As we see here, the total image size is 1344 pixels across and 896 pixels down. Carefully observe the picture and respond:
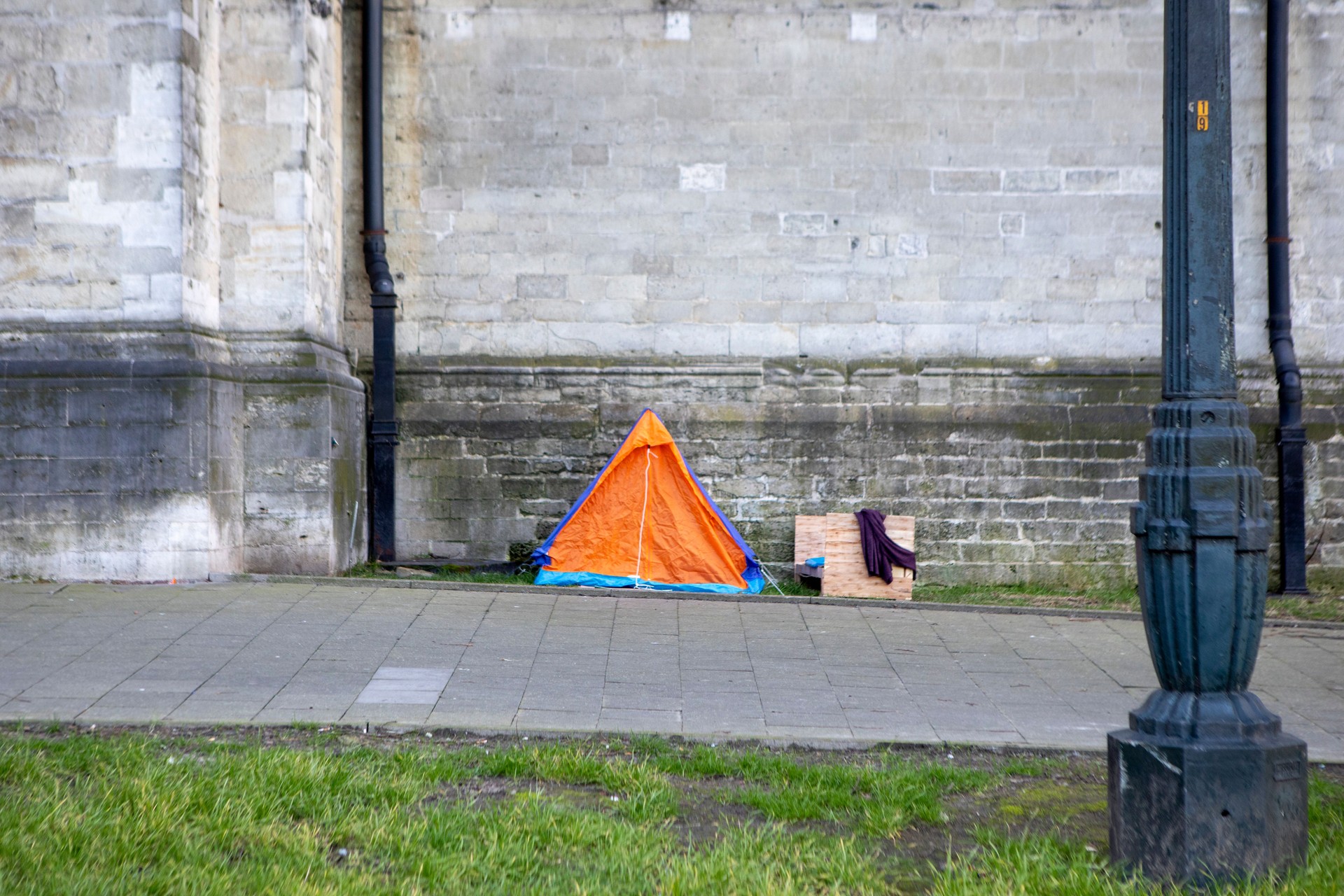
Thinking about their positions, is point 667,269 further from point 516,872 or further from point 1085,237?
point 516,872

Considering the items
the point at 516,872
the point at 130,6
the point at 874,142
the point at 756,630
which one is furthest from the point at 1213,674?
the point at 130,6

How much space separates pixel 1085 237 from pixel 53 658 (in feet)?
27.0

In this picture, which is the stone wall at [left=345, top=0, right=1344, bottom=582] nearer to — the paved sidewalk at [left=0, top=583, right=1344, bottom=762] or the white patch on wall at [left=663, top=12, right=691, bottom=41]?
the white patch on wall at [left=663, top=12, right=691, bottom=41]

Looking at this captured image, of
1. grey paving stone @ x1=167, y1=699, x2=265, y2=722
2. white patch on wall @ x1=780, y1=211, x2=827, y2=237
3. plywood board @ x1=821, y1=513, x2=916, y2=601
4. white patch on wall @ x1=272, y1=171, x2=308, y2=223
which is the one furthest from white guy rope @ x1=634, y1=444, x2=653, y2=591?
grey paving stone @ x1=167, y1=699, x2=265, y2=722

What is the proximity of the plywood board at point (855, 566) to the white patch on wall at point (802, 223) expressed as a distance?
246 cm

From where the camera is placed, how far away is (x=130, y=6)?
7734mm

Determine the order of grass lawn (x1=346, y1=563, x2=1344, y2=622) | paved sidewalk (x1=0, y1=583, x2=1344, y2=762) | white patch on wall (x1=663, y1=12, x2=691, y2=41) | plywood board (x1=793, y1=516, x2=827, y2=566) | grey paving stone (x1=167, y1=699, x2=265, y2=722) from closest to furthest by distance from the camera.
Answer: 1. grey paving stone (x1=167, y1=699, x2=265, y2=722)
2. paved sidewalk (x1=0, y1=583, x2=1344, y2=762)
3. grass lawn (x1=346, y1=563, x2=1344, y2=622)
4. plywood board (x1=793, y1=516, x2=827, y2=566)
5. white patch on wall (x1=663, y1=12, x2=691, y2=41)

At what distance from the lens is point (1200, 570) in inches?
123

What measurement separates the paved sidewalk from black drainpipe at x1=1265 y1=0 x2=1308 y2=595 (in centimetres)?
210

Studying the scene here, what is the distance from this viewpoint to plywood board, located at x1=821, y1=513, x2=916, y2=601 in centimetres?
852

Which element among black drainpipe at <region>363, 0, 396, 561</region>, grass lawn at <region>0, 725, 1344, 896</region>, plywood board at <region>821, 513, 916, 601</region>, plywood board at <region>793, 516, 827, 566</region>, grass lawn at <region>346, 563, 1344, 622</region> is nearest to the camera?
grass lawn at <region>0, 725, 1344, 896</region>

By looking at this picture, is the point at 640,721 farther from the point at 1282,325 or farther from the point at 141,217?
the point at 1282,325

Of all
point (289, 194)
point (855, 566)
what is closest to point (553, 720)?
point (855, 566)

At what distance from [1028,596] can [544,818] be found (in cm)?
626
